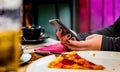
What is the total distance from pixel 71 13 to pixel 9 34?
3343 mm

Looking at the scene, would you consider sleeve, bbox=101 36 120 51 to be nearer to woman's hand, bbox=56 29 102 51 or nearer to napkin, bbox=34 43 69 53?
woman's hand, bbox=56 29 102 51

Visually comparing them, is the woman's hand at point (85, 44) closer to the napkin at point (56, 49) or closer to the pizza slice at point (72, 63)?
the napkin at point (56, 49)

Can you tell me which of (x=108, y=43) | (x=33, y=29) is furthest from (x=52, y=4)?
(x=108, y=43)

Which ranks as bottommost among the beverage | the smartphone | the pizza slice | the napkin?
the napkin

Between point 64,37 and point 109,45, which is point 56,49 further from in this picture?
point 109,45

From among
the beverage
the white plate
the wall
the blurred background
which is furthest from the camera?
the blurred background

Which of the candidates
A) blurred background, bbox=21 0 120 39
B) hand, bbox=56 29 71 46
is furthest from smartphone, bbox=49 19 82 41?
blurred background, bbox=21 0 120 39

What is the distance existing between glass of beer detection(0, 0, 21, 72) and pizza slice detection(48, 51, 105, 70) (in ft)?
1.54

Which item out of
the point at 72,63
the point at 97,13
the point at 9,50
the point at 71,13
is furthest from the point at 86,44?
the point at 71,13

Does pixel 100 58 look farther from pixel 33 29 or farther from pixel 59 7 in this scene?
pixel 59 7

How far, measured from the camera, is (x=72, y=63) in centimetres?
76

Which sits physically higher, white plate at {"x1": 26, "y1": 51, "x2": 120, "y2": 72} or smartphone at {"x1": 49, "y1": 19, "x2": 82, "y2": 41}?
smartphone at {"x1": 49, "y1": 19, "x2": 82, "y2": 41}

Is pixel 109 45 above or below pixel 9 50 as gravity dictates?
below

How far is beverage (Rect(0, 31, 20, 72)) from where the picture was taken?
10.4 inches
